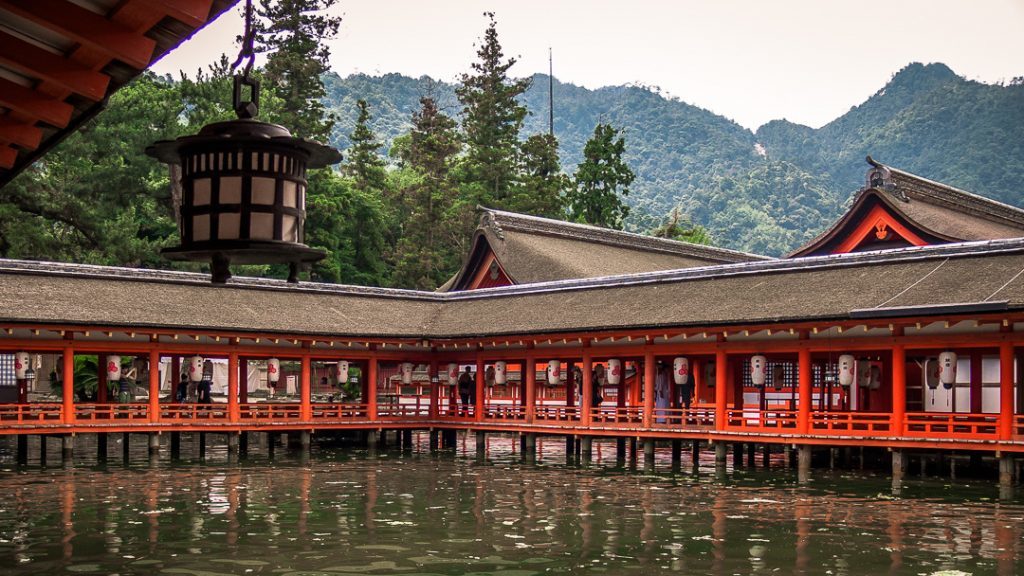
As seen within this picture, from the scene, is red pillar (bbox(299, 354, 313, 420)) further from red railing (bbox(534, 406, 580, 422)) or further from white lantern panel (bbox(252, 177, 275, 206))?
white lantern panel (bbox(252, 177, 275, 206))

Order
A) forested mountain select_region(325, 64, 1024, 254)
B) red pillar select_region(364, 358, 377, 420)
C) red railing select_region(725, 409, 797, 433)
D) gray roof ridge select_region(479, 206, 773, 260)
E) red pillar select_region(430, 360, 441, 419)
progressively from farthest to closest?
forested mountain select_region(325, 64, 1024, 254)
gray roof ridge select_region(479, 206, 773, 260)
red pillar select_region(430, 360, 441, 419)
red pillar select_region(364, 358, 377, 420)
red railing select_region(725, 409, 797, 433)

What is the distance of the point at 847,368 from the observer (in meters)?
30.4

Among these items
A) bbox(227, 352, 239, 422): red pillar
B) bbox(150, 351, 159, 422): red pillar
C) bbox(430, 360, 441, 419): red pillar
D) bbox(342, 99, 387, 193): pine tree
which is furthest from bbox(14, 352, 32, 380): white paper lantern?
bbox(342, 99, 387, 193): pine tree

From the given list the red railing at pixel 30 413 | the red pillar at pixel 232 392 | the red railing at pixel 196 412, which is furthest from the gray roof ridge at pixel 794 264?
the red railing at pixel 30 413

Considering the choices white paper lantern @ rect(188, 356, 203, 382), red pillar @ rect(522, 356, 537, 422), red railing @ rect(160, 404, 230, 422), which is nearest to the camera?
red railing @ rect(160, 404, 230, 422)

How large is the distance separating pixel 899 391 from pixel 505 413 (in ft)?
43.9

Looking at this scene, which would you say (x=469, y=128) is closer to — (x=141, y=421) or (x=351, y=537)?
(x=141, y=421)

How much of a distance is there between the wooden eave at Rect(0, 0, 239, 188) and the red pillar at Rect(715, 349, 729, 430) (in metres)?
25.6

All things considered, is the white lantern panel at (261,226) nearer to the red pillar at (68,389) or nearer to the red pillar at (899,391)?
the red pillar at (899,391)

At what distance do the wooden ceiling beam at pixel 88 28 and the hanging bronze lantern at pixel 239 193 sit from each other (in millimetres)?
2069

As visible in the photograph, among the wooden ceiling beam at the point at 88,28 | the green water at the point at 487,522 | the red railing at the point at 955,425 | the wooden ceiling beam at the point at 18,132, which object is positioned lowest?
the green water at the point at 487,522

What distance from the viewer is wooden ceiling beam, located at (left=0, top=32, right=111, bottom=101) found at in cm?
719

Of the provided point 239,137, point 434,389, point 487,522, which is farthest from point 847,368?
point 239,137

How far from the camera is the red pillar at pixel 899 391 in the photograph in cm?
2902
